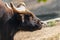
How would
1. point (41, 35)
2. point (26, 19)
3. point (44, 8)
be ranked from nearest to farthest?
1. point (26, 19)
2. point (41, 35)
3. point (44, 8)

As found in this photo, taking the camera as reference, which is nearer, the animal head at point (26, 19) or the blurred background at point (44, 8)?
the animal head at point (26, 19)

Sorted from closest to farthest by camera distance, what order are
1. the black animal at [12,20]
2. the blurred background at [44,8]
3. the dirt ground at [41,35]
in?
1. the black animal at [12,20]
2. the dirt ground at [41,35]
3. the blurred background at [44,8]

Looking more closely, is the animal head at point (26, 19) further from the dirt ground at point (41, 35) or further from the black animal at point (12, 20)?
the dirt ground at point (41, 35)

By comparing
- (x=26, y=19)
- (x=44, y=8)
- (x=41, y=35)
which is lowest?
(x=41, y=35)

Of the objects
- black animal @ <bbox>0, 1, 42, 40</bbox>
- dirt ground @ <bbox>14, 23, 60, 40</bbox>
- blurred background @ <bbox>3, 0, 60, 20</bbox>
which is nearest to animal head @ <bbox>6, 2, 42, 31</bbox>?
black animal @ <bbox>0, 1, 42, 40</bbox>

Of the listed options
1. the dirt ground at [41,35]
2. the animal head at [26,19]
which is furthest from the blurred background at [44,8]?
the animal head at [26,19]

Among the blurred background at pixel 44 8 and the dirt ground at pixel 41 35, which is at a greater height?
the blurred background at pixel 44 8

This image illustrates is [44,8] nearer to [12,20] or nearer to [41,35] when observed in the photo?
[41,35]

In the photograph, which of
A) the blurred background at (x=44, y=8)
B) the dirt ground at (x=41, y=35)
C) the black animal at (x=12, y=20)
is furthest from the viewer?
the blurred background at (x=44, y=8)

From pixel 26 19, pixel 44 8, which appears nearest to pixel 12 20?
pixel 26 19

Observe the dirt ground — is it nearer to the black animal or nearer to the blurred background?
the black animal

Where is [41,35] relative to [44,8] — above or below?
below

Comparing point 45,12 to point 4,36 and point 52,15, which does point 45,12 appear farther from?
point 4,36

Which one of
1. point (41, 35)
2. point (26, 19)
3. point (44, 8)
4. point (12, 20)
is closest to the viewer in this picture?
point (12, 20)
